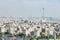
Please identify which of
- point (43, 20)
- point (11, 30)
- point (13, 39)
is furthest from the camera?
point (43, 20)

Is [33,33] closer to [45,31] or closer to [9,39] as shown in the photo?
[45,31]

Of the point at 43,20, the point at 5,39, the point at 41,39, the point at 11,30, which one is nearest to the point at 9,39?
the point at 5,39

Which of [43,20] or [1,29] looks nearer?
[1,29]

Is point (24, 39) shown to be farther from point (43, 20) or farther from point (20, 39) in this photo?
point (43, 20)

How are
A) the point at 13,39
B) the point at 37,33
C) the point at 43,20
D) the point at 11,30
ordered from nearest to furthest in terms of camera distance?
the point at 13,39, the point at 37,33, the point at 11,30, the point at 43,20

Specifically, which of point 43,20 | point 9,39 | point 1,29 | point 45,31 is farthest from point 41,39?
point 43,20

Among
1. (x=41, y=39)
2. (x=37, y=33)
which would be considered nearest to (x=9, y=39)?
(x=41, y=39)

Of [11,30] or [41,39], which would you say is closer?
[41,39]

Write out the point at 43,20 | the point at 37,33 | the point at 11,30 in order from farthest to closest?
the point at 43,20 → the point at 11,30 → the point at 37,33
